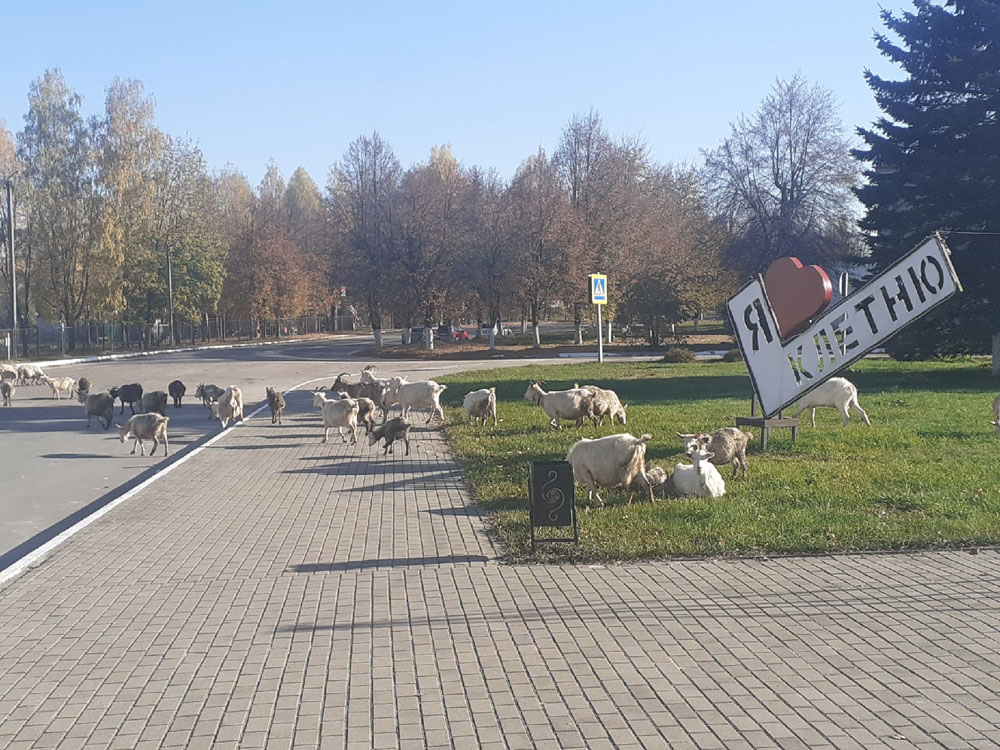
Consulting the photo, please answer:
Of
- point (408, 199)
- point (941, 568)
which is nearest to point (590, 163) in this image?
point (408, 199)

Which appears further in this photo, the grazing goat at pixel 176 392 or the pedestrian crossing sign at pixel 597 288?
the pedestrian crossing sign at pixel 597 288

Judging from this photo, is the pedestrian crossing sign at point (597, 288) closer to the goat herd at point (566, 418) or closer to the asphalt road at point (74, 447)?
the asphalt road at point (74, 447)

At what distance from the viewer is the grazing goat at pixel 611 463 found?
36.3ft

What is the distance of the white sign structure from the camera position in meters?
13.7

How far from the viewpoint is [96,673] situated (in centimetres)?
618

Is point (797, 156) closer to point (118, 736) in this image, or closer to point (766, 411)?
point (766, 411)

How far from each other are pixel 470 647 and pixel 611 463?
4.94 m

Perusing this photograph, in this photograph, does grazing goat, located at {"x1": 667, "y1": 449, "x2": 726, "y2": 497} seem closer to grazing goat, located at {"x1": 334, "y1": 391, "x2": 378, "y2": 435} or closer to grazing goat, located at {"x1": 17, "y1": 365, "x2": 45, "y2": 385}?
grazing goat, located at {"x1": 334, "y1": 391, "x2": 378, "y2": 435}

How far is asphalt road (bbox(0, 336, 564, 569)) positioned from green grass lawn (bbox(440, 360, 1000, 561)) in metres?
5.21

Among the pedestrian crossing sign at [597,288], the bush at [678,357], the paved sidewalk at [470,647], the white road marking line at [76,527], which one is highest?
the pedestrian crossing sign at [597,288]

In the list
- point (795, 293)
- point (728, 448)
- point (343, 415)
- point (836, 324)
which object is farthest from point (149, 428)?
point (836, 324)

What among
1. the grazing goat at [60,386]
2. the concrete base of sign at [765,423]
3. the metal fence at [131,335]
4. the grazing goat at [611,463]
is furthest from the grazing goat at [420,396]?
the metal fence at [131,335]

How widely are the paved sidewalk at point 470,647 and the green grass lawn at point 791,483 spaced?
559 mm

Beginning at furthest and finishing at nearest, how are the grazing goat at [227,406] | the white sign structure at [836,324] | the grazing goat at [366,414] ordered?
the grazing goat at [227,406]
the grazing goat at [366,414]
the white sign structure at [836,324]
